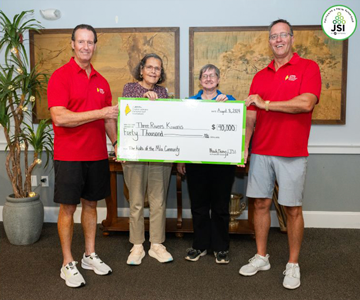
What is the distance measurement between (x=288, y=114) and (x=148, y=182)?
1151 mm

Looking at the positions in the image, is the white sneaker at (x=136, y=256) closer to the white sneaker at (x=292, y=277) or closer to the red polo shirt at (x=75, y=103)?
the red polo shirt at (x=75, y=103)

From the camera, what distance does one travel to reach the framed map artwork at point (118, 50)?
3514 millimetres

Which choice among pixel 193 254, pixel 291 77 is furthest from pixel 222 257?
pixel 291 77

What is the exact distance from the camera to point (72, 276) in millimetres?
2402

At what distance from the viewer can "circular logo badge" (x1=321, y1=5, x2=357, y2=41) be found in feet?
11.2

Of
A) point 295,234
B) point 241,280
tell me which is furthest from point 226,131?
point 241,280

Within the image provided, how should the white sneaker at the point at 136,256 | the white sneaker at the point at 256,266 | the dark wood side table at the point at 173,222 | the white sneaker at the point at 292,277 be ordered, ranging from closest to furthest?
1. the white sneaker at the point at 292,277
2. the white sneaker at the point at 256,266
3. the white sneaker at the point at 136,256
4. the dark wood side table at the point at 173,222

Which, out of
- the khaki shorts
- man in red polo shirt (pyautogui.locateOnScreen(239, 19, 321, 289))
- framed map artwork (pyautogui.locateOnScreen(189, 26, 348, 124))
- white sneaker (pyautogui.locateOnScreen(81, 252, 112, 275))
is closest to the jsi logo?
framed map artwork (pyautogui.locateOnScreen(189, 26, 348, 124))

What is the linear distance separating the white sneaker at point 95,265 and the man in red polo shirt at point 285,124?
101cm

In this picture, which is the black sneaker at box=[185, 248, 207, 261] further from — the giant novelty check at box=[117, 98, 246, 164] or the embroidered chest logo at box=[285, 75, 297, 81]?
the embroidered chest logo at box=[285, 75, 297, 81]

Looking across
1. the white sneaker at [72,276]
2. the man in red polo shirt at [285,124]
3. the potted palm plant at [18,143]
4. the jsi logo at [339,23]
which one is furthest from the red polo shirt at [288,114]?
the potted palm plant at [18,143]

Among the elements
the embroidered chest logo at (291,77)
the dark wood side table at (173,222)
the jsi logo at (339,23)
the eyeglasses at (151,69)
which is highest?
the jsi logo at (339,23)

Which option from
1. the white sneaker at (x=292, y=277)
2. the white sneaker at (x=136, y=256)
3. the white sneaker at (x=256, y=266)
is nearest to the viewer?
the white sneaker at (x=292, y=277)

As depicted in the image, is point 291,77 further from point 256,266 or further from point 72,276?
point 72,276
